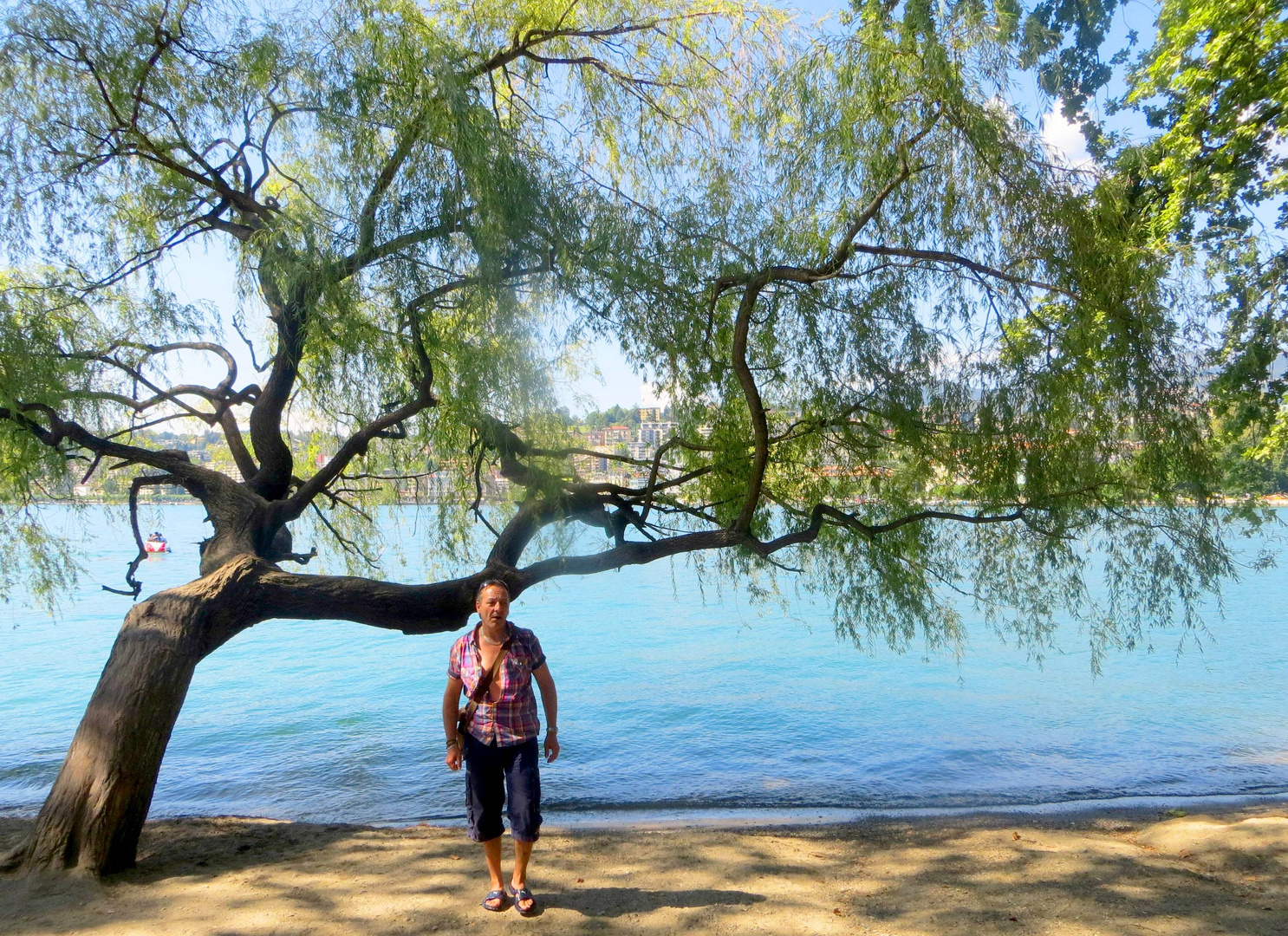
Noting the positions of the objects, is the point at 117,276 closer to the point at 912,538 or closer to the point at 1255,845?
the point at 912,538

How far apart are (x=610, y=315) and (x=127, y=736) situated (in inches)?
114

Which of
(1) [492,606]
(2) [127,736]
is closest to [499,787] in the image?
(1) [492,606]

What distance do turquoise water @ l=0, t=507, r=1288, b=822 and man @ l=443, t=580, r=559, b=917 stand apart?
212 centimetres

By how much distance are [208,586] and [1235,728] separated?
10.7 meters

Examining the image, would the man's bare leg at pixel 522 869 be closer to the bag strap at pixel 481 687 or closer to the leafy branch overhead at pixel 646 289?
the bag strap at pixel 481 687

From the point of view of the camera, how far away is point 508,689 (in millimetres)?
3549

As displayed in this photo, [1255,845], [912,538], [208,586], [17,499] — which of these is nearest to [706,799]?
[912,538]

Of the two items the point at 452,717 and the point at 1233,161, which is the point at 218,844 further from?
the point at 1233,161

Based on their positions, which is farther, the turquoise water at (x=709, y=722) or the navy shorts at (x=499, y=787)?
the turquoise water at (x=709, y=722)

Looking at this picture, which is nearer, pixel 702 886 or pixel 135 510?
pixel 702 886

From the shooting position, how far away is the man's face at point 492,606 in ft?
11.7

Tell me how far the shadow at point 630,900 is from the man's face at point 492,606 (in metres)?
1.11

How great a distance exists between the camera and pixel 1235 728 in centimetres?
1071

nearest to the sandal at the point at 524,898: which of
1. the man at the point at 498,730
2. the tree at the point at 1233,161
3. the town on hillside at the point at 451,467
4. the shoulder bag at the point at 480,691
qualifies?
the man at the point at 498,730
